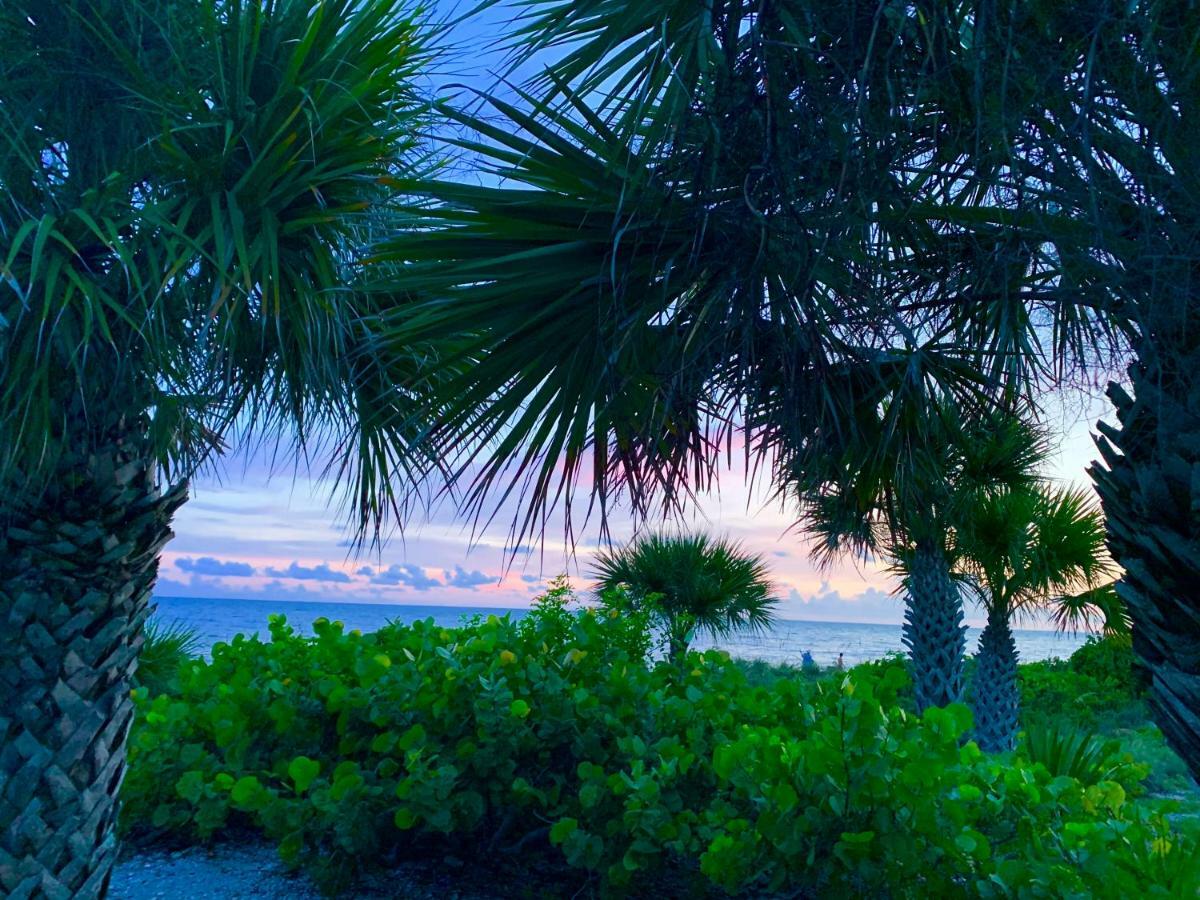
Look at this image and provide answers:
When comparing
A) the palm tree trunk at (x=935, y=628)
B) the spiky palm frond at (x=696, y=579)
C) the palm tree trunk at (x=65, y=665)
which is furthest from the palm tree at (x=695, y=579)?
the palm tree trunk at (x=65, y=665)

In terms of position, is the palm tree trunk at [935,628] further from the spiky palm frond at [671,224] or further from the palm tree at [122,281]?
the palm tree at [122,281]

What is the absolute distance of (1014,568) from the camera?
11086 millimetres

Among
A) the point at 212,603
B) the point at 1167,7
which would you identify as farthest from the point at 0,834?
the point at 212,603

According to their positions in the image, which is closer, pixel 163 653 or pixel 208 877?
pixel 208 877

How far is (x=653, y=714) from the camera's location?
4.75 metres

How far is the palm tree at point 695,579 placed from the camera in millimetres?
15656

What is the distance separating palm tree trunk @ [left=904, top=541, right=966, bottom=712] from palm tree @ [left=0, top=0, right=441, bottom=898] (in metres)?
9.28

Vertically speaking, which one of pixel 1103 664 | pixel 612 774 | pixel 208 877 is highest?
pixel 1103 664

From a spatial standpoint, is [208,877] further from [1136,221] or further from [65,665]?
[1136,221]

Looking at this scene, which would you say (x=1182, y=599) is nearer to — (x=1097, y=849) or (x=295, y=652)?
(x=1097, y=849)

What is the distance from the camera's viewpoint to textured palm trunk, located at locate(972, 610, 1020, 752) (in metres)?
11.6

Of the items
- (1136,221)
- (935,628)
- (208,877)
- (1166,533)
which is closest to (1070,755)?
(1166,533)

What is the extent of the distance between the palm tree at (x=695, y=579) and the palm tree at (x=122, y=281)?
11.9 metres

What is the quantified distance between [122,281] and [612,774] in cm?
315
